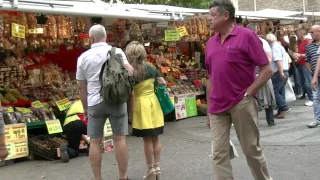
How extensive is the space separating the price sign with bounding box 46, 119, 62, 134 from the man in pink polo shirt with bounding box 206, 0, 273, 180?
3.86 m

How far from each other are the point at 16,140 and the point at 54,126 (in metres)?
0.72

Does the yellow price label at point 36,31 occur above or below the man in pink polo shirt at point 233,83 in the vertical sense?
above

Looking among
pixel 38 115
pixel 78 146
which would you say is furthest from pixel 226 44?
pixel 38 115

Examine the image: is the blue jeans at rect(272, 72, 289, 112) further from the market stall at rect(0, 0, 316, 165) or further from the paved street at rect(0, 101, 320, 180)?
the market stall at rect(0, 0, 316, 165)

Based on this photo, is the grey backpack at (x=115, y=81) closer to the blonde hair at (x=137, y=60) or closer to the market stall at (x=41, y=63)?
the blonde hair at (x=137, y=60)

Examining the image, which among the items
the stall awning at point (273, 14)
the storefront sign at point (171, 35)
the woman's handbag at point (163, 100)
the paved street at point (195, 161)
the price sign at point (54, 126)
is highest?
the stall awning at point (273, 14)

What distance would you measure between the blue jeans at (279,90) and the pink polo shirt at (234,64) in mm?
5278

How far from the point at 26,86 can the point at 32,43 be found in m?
0.80

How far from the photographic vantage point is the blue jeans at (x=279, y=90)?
9.16 metres

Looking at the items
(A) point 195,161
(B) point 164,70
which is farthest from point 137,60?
(B) point 164,70

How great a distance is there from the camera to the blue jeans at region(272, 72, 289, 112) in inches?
360

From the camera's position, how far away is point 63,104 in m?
7.90

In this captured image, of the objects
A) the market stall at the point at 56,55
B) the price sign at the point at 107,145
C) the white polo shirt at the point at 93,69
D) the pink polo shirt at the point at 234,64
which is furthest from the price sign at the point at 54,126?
the pink polo shirt at the point at 234,64

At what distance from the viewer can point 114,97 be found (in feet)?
16.0
